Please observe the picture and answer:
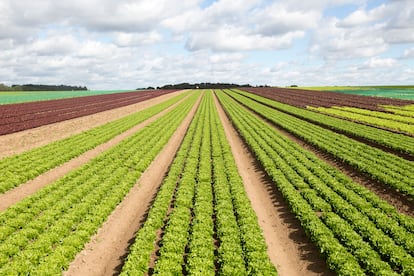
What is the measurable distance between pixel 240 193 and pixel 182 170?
6747 mm

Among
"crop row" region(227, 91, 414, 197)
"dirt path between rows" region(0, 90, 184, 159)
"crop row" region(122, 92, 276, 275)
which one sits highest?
"crop row" region(227, 91, 414, 197)

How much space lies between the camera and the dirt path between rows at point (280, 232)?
12.3 meters

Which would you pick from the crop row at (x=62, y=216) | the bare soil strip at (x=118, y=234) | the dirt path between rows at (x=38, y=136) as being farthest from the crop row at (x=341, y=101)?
the bare soil strip at (x=118, y=234)

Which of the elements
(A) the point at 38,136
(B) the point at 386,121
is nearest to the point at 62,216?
(A) the point at 38,136

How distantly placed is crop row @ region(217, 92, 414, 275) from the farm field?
0.06m

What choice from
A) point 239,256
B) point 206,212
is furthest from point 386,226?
point 206,212

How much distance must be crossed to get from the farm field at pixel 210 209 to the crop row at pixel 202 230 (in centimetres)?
6

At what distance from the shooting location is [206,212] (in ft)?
53.1

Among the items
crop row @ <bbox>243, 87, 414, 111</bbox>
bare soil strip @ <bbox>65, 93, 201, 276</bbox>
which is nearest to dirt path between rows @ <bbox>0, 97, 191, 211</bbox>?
bare soil strip @ <bbox>65, 93, 201, 276</bbox>

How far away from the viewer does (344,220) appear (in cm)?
1478

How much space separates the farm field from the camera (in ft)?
39.6

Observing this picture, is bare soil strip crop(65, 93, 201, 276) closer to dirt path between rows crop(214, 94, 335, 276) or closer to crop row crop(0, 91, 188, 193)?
dirt path between rows crop(214, 94, 335, 276)

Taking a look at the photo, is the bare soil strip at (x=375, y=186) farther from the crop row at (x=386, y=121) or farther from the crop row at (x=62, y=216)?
the crop row at (x=386, y=121)

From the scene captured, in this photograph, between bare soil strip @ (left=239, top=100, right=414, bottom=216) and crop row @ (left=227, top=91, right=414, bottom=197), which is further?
crop row @ (left=227, top=91, right=414, bottom=197)
